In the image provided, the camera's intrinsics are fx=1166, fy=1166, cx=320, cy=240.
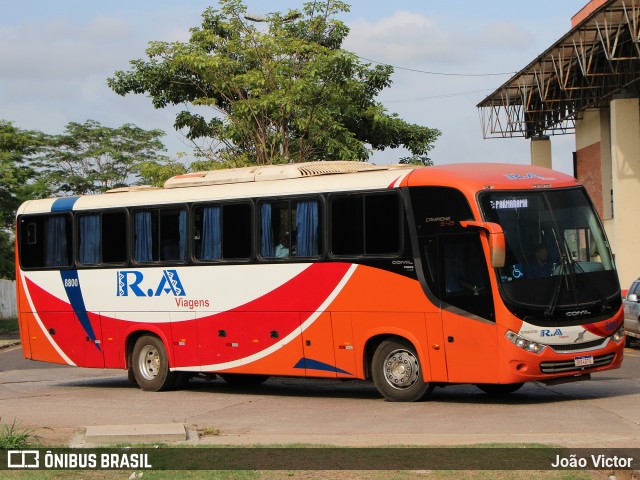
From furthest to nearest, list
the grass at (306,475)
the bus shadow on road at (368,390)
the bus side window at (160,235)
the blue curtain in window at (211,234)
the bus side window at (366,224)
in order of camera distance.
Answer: the bus side window at (160,235) → the blue curtain in window at (211,234) → the bus shadow on road at (368,390) → the bus side window at (366,224) → the grass at (306,475)

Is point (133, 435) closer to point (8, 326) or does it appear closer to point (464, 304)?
point (464, 304)

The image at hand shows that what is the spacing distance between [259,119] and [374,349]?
16529 millimetres

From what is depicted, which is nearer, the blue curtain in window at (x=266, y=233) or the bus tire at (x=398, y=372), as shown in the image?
the bus tire at (x=398, y=372)

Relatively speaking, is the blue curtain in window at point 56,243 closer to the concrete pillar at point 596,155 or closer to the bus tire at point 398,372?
the bus tire at point 398,372

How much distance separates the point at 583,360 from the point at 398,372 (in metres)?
2.58

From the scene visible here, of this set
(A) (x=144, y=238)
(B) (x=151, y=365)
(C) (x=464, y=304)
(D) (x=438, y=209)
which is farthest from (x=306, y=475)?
(A) (x=144, y=238)

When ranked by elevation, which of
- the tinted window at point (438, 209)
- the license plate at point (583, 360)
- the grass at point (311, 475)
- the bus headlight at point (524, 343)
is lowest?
the grass at point (311, 475)

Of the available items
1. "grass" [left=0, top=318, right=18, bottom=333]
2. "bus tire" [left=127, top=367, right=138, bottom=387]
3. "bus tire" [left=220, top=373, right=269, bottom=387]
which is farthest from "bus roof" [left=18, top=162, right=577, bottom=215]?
"grass" [left=0, top=318, right=18, bottom=333]

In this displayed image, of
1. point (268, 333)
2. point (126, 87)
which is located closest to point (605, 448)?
point (268, 333)

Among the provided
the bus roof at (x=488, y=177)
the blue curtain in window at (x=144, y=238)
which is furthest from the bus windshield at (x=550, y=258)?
the blue curtain in window at (x=144, y=238)

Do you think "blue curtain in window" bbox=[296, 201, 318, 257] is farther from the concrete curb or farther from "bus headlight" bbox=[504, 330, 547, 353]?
the concrete curb

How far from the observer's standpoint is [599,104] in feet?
135

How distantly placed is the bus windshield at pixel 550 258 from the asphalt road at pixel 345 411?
1.34 metres

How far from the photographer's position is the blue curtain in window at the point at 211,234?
728 inches
